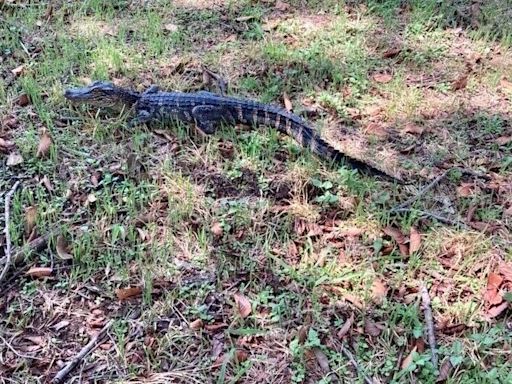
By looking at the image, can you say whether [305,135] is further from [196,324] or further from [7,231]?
[7,231]

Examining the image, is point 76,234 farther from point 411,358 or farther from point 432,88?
point 432,88

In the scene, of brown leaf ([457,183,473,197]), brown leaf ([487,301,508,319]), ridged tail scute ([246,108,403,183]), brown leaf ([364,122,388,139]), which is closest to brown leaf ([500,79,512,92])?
brown leaf ([364,122,388,139])

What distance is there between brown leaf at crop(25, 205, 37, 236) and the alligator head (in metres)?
0.90

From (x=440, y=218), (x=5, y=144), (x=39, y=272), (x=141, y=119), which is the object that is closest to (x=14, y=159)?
(x=5, y=144)

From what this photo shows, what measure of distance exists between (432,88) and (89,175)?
7.31ft

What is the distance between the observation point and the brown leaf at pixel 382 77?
4.16 m

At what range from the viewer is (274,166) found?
11.3 feet

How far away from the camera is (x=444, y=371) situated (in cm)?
244

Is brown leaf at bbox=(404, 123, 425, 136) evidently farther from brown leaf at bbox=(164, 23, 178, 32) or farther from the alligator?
brown leaf at bbox=(164, 23, 178, 32)

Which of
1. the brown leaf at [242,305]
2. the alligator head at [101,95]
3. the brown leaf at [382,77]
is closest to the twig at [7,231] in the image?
the alligator head at [101,95]

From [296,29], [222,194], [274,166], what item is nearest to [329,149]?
[274,166]

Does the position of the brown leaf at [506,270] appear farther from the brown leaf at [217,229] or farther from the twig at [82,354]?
the twig at [82,354]

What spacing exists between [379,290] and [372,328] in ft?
0.66

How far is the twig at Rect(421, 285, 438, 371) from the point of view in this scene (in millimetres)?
2506
